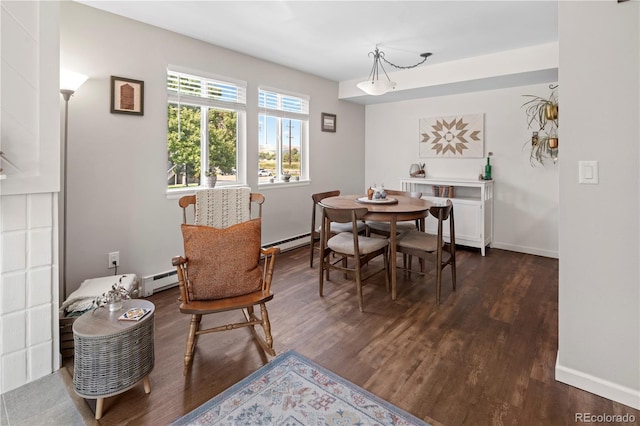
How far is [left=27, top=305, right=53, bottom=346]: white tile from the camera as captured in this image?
6.18 feet

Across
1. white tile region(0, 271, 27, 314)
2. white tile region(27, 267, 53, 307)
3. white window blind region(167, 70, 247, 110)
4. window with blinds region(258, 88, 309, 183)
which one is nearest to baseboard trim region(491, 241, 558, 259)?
window with blinds region(258, 88, 309, 183)

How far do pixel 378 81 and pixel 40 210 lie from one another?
2968 millimetres

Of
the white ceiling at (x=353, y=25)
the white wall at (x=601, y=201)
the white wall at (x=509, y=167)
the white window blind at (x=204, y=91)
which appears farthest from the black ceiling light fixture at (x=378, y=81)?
the white wall at (x=601, y=201)

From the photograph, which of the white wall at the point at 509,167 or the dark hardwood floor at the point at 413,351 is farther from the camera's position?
the white wall at the point at 509,167

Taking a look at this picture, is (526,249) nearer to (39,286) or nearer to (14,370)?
(39,286)

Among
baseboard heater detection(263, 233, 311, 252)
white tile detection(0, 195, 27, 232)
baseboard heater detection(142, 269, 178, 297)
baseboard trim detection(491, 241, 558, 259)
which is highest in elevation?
white tile detection(0, 195, 27, 232)

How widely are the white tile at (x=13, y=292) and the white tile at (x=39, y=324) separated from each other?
0.07 meters

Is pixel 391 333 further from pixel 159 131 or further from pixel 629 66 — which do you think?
pixel 159 131

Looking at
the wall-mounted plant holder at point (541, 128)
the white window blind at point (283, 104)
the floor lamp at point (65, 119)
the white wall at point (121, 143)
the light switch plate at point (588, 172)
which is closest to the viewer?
the light switch plate at point (588, 172)

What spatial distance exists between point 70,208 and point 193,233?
4.90 feet

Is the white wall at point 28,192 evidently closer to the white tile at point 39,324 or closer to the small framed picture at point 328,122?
the white tile at point 39,324

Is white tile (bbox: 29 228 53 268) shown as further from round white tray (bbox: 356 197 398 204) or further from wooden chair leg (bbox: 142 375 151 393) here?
round white tray (bbox: 356 197 398 204)

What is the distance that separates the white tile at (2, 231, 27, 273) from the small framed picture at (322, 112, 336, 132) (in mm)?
3989

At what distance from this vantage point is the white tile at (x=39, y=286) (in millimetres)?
1872
